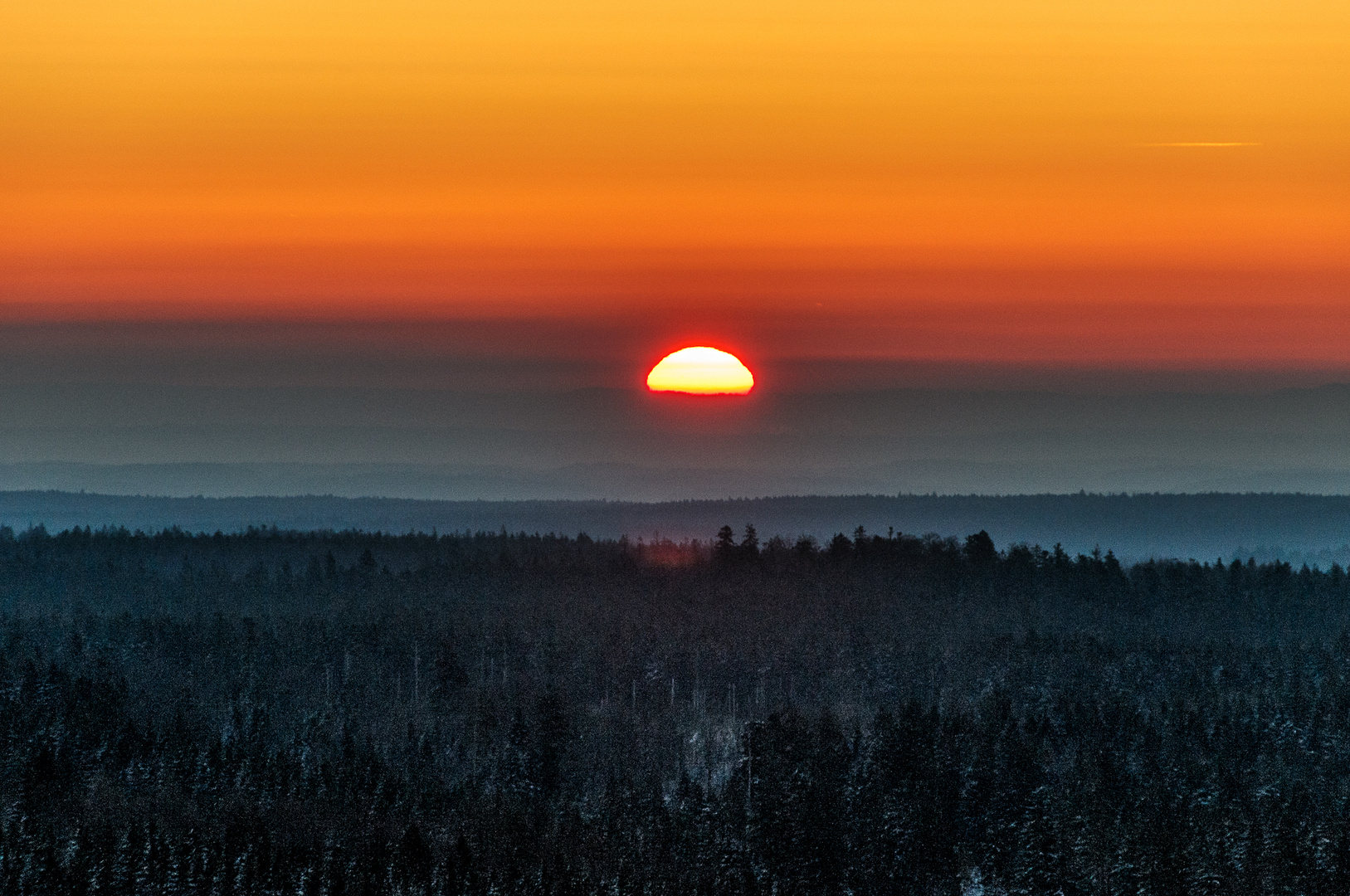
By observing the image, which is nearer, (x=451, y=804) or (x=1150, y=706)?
(x=451, y=804)

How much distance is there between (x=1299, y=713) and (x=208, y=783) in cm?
8040

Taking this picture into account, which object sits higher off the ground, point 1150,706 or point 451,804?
point 1150,706

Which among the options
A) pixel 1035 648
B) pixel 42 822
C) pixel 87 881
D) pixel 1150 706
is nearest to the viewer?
pixel 87 881

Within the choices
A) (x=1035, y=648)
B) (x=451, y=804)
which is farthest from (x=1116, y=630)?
(x=451, y=804)

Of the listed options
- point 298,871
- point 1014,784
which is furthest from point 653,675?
point 298,871

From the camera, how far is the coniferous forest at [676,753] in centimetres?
10662

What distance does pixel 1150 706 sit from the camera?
15438cm

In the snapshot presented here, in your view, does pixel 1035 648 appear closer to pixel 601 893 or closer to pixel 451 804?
pixel 451 804

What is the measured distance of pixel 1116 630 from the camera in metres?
187

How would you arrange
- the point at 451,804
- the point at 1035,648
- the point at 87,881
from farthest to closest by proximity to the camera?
the point at 1035,648 → the point at 451,804 → the point at 87,881

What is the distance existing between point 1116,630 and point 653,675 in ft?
159

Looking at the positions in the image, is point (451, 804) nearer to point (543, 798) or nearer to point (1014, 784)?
point (543, 798)

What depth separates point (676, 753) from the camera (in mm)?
151875

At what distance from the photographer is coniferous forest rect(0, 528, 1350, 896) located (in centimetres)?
10662
